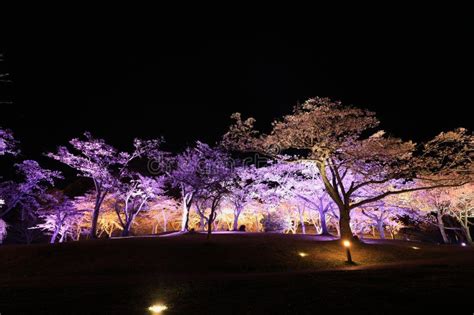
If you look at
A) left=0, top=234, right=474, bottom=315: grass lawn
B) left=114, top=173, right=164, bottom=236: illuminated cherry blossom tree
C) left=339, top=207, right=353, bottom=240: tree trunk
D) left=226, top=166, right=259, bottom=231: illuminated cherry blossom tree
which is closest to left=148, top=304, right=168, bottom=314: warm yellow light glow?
left=0, top=234, right=474, bottom=315: grass lawn

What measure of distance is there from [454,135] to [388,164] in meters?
4.35

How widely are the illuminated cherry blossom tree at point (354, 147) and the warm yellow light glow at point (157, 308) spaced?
16.9 m

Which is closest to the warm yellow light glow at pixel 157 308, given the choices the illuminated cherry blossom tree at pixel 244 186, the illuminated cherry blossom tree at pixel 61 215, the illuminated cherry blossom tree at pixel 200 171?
the illuminated cherry blossom tree at pixel 200 171

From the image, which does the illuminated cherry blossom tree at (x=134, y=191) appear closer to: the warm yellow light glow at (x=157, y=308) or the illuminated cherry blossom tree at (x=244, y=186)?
the illuminated cherry blossom tree at (x=244, y=186)

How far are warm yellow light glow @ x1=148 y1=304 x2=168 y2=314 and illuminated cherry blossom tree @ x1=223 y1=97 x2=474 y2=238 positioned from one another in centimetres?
1690

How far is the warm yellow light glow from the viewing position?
643 cm

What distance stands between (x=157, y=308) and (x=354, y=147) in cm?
1899

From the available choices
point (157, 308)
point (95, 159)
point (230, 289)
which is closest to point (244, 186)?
point (95, 159)

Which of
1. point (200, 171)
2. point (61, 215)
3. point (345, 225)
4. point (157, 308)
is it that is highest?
point (200, 171)

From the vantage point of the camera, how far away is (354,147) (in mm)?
22031

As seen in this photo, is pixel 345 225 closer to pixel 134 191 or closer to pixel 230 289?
pixel 230 289

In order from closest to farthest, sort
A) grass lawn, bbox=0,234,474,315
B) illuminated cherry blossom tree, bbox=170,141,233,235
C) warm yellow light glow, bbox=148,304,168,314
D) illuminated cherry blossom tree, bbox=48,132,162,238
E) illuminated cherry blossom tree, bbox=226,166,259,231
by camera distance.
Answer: grass lawn, bbox=0,234,474,315 < warm yellow light glow, bbox=148,304,168,314 < illuminated cherry blossom tree, bbox=48,132,162,238 < illuminated cherry blossom tree, bbox=170,141,233,235 < illuminated cherry blossom tree, bbox=226,166,259,231

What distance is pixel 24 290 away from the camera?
8859 millimetres

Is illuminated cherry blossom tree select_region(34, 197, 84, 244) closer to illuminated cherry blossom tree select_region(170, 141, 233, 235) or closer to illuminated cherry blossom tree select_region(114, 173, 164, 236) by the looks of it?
illuminated cherry blossom tree select_region(114, 173, 164, 236)
